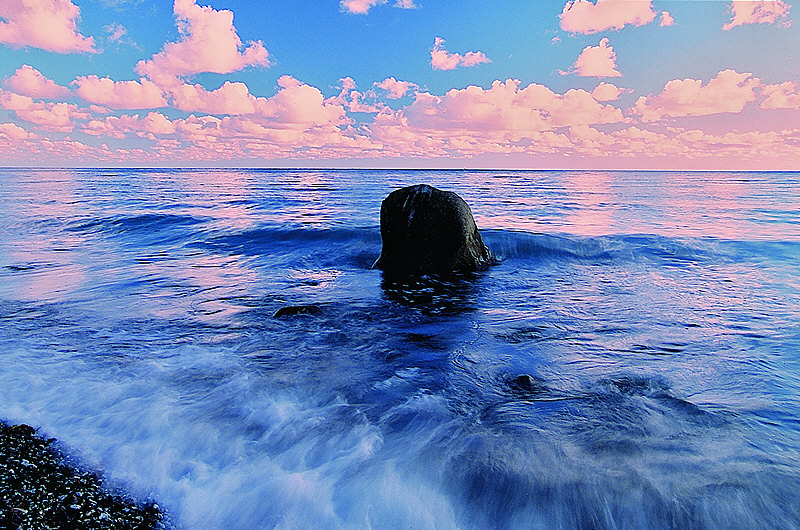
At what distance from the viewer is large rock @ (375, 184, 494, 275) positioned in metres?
7.71

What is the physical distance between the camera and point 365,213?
59.4ft

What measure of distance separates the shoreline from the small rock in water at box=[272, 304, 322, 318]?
2931 mm

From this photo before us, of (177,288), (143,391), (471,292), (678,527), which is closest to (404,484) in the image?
(678,527)

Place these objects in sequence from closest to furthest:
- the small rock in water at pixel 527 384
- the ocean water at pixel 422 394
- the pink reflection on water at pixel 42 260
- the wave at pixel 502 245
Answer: the ocean water at pixel 422 394 < the small rock in water at pixel 527 384 < the pink reflection on water at pixel 42 260 < the wave at pixel 502 245

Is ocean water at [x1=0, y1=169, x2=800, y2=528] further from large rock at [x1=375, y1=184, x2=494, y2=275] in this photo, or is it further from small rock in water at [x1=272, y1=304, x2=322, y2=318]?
large rock at [x1=375, y1=184, x2=494, y2=275]

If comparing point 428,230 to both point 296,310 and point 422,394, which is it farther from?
point 422,394

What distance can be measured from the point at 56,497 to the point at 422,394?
89.0 inches

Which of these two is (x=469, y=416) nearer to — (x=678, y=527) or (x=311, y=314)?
(x=678, y=527)

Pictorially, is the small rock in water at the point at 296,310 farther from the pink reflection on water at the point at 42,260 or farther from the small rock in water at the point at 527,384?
the pink reflection on water at the point at 42,260

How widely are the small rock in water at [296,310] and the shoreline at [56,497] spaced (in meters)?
2.93

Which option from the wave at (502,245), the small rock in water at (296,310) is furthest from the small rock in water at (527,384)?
the wave at (502,245)

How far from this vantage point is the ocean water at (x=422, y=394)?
2508 mm

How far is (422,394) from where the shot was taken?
363 cm

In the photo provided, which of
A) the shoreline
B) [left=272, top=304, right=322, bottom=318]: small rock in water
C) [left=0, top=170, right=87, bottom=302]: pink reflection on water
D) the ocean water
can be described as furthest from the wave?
the shoreline
